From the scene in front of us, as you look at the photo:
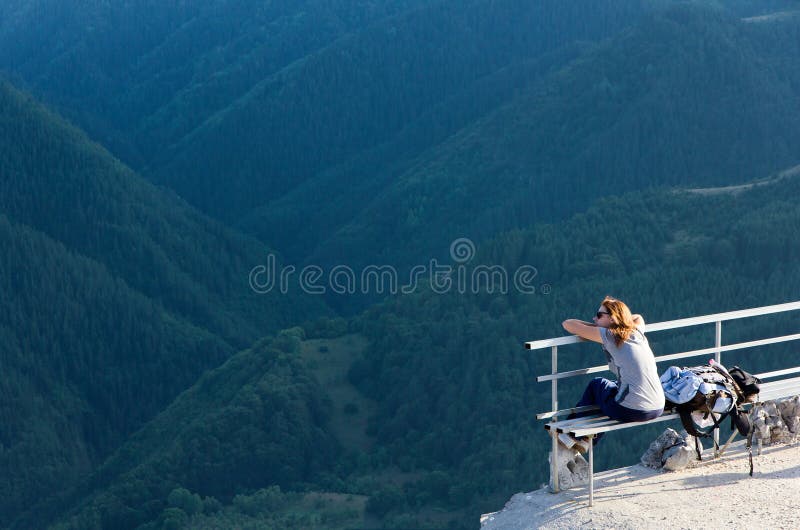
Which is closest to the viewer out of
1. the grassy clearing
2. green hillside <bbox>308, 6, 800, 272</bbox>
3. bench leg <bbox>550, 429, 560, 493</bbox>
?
bench leg <bbox>550, 429, 560, 493</bbox>

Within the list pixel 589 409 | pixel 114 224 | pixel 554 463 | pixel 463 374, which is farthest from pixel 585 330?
pixel 114 224

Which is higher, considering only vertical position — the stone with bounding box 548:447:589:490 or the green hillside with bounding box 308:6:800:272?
the green hillside with bounding box 308:6:800:272

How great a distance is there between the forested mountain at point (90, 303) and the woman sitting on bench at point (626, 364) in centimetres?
9930

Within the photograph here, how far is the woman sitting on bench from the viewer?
48.5 ft

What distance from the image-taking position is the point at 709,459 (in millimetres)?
16172

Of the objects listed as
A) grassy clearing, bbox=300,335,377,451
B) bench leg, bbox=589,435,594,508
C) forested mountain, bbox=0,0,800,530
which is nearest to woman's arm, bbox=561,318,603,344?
bench leg, bbox=589,435,594,508

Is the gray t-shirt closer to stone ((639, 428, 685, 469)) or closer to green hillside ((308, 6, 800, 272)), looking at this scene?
stone ((639, 428, 685, 469))

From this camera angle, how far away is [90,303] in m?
134

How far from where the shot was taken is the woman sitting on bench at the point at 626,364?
14.8 meters

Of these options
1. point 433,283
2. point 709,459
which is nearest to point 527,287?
point 433,283

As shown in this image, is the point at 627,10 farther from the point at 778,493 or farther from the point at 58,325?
the point at 778,493

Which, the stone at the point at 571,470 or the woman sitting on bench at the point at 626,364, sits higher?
the woman sitting on bench at the point at 626,364

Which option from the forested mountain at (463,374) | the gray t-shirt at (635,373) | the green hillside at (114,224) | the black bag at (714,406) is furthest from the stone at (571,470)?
the green hillside at (114,224)

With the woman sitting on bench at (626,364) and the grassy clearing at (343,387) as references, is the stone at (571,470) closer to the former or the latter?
the woman sitting on bench at (626,364)
